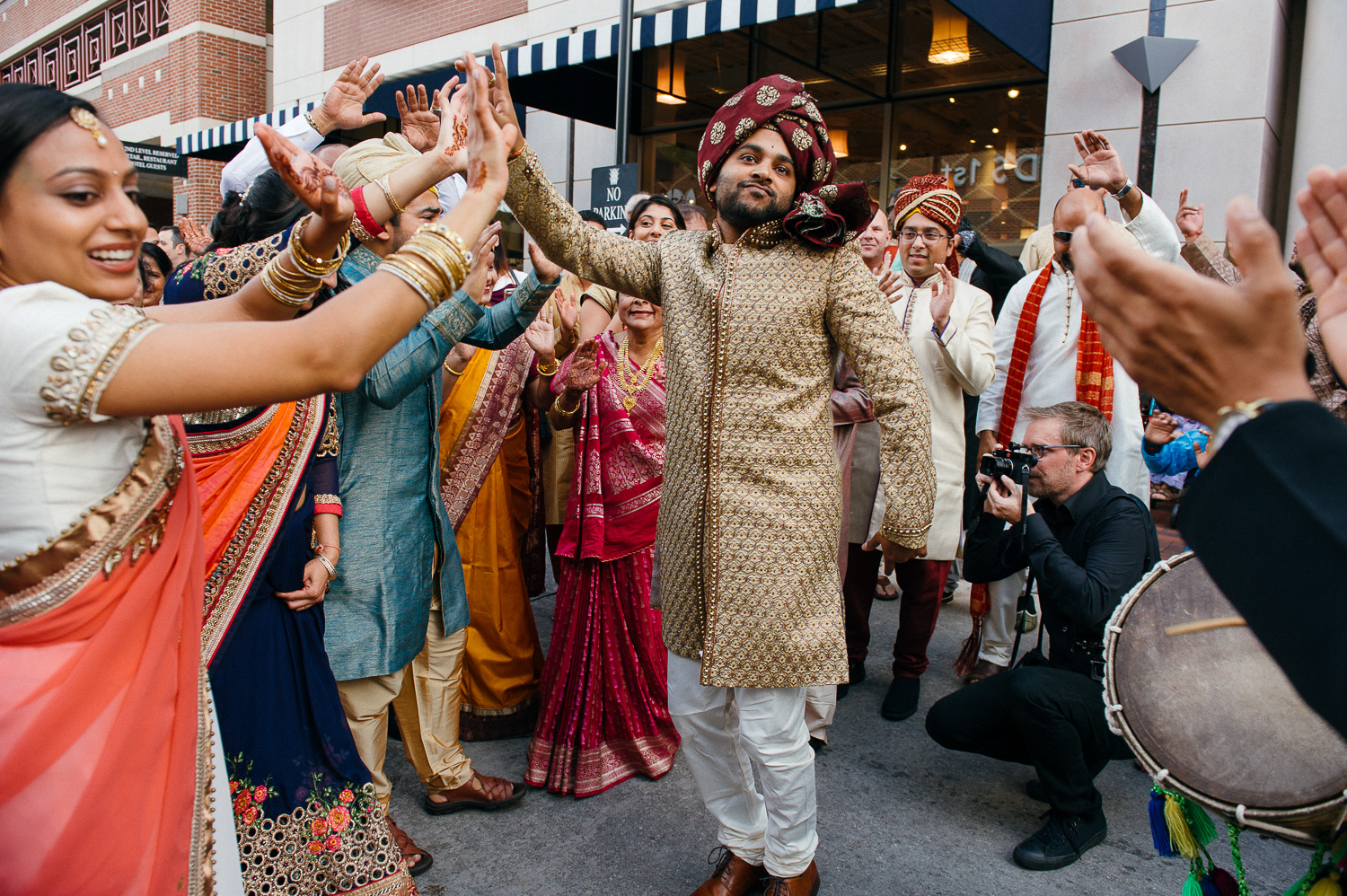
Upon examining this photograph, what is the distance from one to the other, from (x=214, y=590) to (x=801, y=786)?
140 centimetres

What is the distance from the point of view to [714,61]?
9.20 m

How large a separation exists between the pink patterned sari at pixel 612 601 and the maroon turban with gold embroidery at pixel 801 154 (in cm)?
103

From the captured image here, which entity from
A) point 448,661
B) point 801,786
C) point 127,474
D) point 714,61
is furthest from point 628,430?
point 714,61

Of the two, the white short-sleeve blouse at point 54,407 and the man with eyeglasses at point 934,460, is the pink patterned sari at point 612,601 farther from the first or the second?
the white short-sleeve blouse at point 54,407

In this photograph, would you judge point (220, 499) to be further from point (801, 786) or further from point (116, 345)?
point (801, 786)

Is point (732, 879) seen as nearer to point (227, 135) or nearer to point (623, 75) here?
point (623, 75)

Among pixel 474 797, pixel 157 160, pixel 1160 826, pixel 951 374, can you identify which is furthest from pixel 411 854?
pixel 157 160

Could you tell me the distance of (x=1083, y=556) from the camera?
2711 mm

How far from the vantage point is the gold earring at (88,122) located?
1093mm

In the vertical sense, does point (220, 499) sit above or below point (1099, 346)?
below

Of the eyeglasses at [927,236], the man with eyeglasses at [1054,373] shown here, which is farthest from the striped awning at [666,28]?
the man with eyeglasses at [1054,373]

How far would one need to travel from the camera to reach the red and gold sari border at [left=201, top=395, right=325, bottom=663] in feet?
6.06

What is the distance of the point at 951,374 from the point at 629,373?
1.47 metres

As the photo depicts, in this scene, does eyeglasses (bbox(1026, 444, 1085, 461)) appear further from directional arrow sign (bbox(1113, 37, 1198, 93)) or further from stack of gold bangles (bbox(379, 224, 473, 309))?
directional arrow sign (bbox(1113, 37, 1198, 93))
